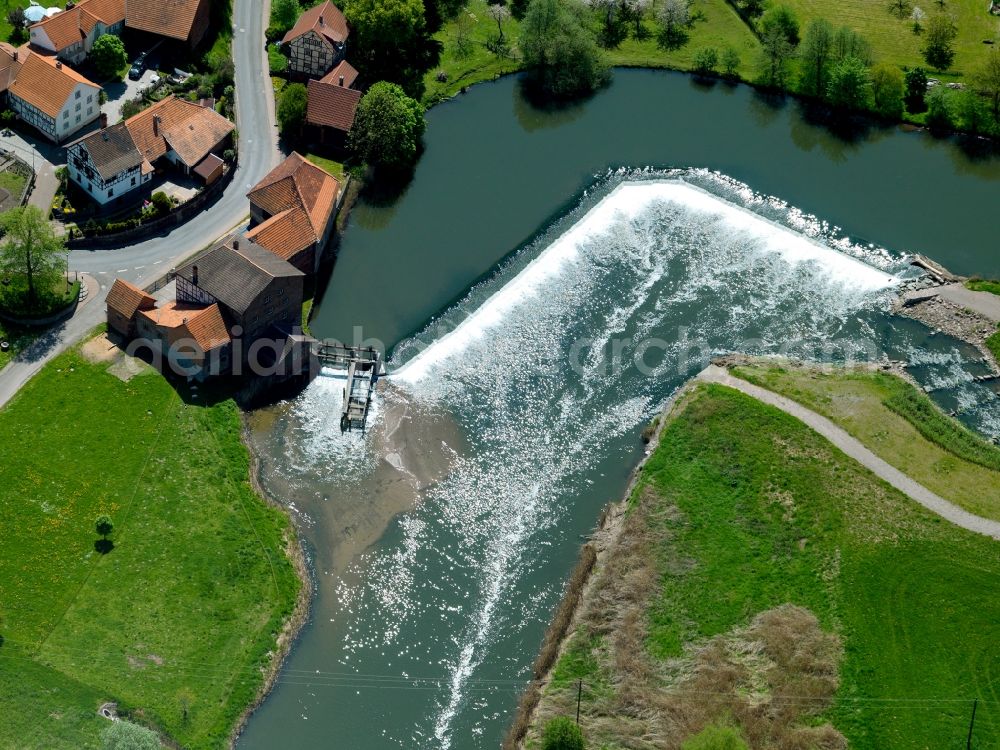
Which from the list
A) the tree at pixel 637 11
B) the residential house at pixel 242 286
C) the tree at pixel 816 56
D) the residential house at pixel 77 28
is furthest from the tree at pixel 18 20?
the tree at pixel 816 56

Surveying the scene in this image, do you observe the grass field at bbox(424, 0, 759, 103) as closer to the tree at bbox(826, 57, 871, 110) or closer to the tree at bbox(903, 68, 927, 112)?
the tree at bbox(826, 57, 871, 110)

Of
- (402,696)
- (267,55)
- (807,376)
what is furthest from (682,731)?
(267,55)

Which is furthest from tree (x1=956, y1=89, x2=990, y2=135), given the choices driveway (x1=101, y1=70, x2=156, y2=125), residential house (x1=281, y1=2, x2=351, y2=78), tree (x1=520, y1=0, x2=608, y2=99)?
driveway (x1=101, y1=70, x2=156, y2=125)

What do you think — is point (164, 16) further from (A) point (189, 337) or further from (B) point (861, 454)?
(B) point (861, 454)

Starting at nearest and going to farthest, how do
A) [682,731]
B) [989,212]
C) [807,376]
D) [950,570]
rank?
[682,731] < [950,570] < [807,376] < [989,212]

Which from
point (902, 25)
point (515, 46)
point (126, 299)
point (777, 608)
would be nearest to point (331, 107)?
point (515, 46)

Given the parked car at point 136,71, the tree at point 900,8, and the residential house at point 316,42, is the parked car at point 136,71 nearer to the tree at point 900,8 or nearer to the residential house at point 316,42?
the residential house at point 316,42

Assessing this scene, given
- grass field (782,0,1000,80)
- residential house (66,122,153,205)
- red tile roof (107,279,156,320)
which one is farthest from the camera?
grass field (782,0,1000,80)


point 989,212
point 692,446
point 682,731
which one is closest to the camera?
point 682,731

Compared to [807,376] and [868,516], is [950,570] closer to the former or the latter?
[868,516]
